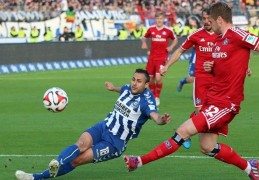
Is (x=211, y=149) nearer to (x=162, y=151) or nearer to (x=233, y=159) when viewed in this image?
(x=233, y=159)

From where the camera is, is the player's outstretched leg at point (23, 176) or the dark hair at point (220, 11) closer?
the dark hair at point (220, 11)

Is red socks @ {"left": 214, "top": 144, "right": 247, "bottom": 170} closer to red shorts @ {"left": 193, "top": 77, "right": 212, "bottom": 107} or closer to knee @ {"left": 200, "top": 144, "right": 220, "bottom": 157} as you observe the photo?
knee @ {"left": 200, "top": 144, "right": 220, "bottom": 157}

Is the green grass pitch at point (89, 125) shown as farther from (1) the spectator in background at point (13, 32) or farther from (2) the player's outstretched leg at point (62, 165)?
(1) the spectator in background at point (13, 32)

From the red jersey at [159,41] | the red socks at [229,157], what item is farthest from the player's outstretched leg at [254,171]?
the red jersey at [159,41]

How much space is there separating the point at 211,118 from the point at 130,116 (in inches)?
49.6

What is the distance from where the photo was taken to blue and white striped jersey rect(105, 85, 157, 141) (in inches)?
468

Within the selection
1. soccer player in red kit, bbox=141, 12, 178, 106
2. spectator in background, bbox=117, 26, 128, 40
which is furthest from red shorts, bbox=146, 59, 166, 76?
spectator in background, bbox=117, 26, 128, 40

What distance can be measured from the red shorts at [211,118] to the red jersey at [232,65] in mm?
105

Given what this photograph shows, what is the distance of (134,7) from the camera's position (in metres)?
53.4

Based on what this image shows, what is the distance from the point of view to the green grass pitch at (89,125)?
41.5 feet

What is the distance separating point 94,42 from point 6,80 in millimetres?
7965

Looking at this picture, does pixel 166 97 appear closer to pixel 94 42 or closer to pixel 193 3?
pixel 94 42


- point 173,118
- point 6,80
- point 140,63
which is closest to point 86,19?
point 140,63

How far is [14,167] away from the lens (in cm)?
1293
